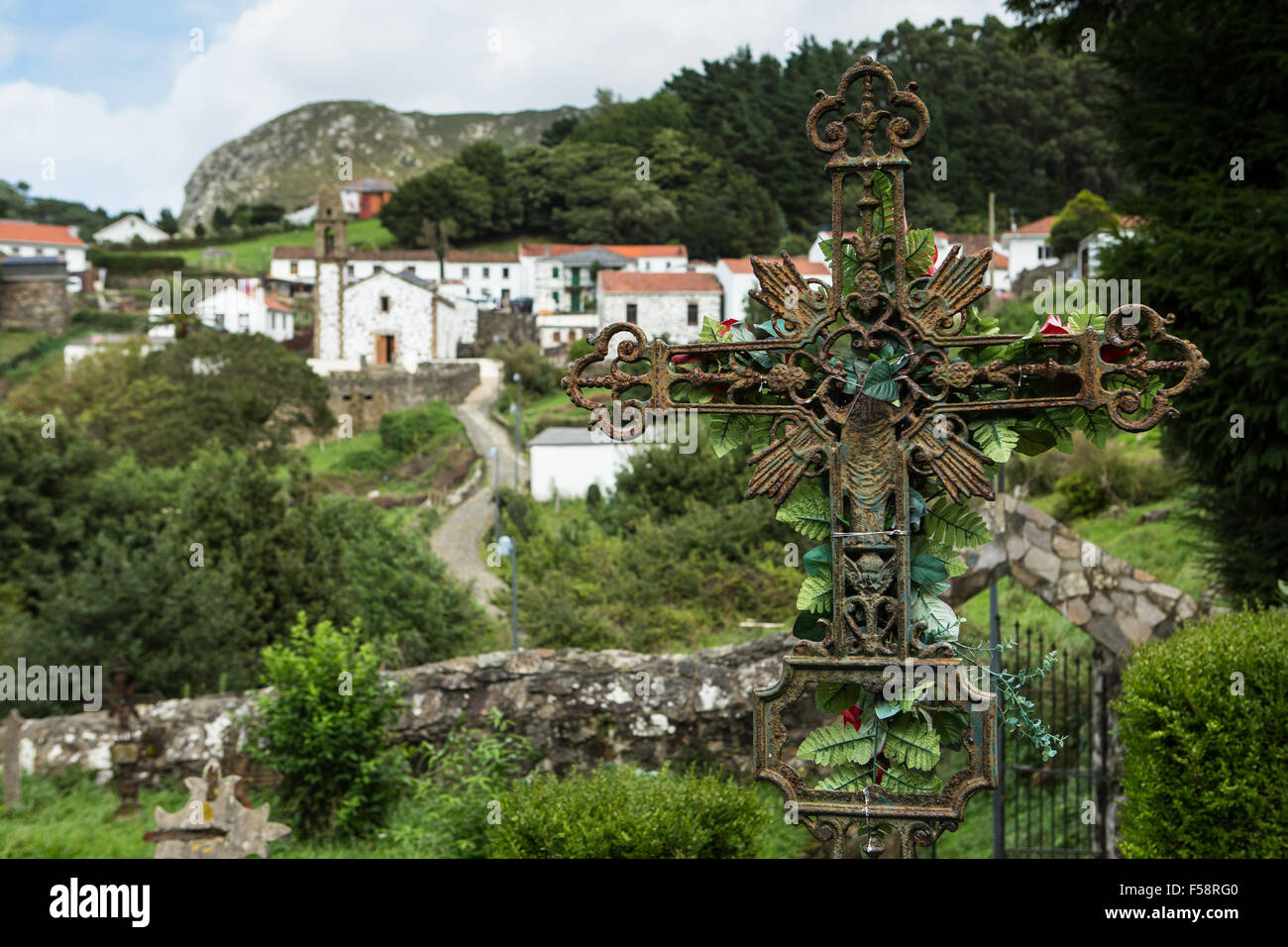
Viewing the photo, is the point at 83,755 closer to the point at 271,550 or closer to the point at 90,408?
the point at 271,550

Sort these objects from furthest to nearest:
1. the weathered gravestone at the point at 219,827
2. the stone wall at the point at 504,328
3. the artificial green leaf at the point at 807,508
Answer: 1. the stone wall at the point at 504,328
2. the weathered gravestone at the point at 219,827
3. the artificial green leaf at the point at 807,508

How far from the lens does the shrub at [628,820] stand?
19.2 feet

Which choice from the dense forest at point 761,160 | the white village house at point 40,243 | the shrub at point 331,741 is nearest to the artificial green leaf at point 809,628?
the shrub at point 331,741

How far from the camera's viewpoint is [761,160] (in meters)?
66.1

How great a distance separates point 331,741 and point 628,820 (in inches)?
130

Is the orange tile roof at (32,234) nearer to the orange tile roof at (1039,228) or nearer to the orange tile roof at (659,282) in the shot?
the orange tile roof at (659,282)

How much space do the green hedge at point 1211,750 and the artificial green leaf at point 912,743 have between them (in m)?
2.74

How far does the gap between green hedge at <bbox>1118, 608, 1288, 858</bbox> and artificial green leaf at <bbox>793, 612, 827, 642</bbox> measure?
2835 millimetres

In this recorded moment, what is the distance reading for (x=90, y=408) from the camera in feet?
125

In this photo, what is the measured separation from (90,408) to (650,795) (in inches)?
1478

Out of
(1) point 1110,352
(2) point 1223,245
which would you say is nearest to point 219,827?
(1) point 1110,352

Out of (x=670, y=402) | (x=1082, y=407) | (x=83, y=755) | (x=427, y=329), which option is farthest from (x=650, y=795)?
(x=427, y=329)

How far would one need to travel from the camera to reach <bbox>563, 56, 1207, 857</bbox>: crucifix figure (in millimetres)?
2869
